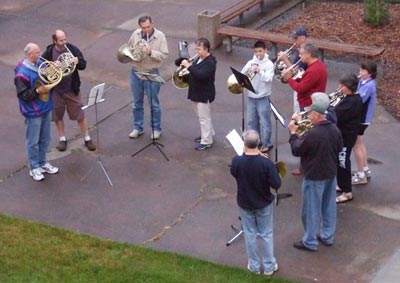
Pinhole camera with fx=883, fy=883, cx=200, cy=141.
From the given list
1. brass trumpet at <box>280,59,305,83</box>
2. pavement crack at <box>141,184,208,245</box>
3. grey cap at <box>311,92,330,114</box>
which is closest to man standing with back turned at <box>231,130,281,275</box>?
grey cap at <box>311,92,330,114</box>

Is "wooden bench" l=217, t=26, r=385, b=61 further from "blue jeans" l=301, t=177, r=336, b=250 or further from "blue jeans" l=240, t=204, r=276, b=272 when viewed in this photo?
"blue jeans" l=240, t=204, r=276, b=272

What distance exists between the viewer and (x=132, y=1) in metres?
18.8

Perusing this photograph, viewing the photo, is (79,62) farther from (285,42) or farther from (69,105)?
(285,42)

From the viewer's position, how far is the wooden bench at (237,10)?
1667 cm

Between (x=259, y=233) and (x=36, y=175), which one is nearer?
(x=259, y=233)

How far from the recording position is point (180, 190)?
37.1 feet

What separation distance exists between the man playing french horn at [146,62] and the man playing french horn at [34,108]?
1.42m

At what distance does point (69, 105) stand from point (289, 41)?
4.65 meters

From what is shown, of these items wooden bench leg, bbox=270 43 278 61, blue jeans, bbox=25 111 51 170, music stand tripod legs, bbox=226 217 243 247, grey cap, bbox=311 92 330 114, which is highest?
grey cap, bbox=311 92 330 114

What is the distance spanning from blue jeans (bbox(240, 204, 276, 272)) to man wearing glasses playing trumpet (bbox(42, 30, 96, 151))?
380 cm

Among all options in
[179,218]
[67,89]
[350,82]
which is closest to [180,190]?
[179,218]

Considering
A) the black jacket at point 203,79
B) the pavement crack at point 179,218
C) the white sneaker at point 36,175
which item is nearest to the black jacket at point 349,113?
the pavement crack at point 179,218

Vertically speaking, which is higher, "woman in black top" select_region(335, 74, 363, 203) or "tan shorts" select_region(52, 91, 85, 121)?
"woman in black top" select_region(335, 74, 363, 203)

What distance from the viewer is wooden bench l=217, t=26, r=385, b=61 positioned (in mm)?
14773
